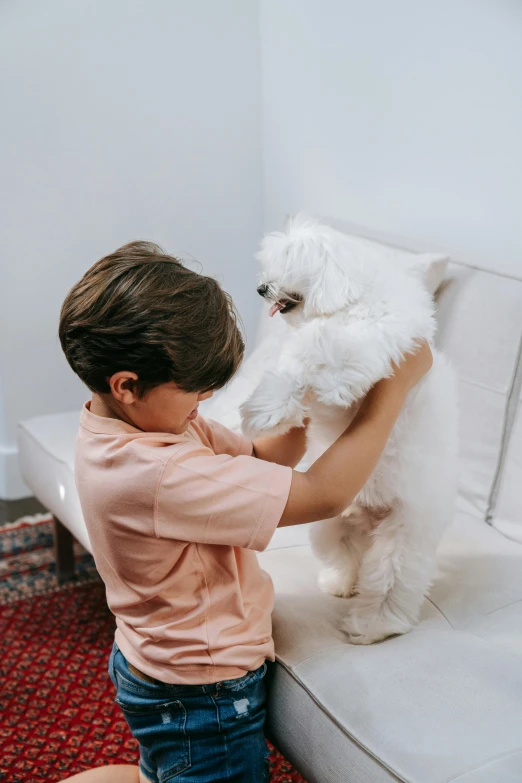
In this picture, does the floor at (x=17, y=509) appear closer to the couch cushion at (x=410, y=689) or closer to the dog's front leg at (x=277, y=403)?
the couch cushion at (x=410, y=689)

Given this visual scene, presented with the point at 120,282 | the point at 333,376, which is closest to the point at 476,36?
the point at 333,376

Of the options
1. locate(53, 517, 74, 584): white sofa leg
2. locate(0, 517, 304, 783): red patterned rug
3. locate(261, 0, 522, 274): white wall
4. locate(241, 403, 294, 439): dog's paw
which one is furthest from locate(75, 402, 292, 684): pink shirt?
locate(53, 517, 74, 584): white sofa leg

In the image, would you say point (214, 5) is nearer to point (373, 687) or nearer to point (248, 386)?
point (248, 386)

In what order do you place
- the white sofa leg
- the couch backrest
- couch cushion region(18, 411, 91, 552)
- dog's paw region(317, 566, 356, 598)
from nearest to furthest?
dog's paw region(317, 566, 356, 598) < the couch backrest < couch cushion region(18, 411, 91, 552) < the white sofa leg

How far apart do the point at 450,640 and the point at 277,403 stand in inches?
18.1

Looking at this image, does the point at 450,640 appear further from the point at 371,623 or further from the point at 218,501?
the point at 218,501

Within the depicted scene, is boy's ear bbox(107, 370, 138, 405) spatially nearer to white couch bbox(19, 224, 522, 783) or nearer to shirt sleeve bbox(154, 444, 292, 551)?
shirt sleeve bbox(154, 444, 292, 551)

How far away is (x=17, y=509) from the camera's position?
282 cm

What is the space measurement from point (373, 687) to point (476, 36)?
156 centimetres

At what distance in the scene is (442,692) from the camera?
1049 millimetres

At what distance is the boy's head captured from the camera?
967 mm

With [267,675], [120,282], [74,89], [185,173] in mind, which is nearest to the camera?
[120,282]

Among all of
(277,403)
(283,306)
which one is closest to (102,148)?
(283,306)

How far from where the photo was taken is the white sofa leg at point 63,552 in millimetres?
2199
